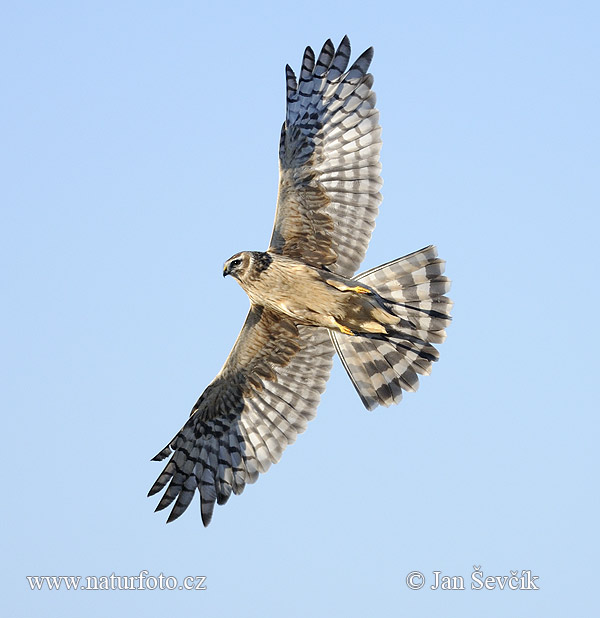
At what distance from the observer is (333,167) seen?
36.2 ft

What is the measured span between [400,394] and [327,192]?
7.34 ft

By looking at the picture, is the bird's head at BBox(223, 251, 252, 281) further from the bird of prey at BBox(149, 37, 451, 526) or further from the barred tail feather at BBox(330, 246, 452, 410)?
the barred tail feather at BBox(330, 246, 452, 410)

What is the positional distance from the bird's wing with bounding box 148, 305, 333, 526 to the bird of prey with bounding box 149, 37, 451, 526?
0.5 inches

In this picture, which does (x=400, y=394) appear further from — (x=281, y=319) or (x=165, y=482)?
(x=165, y=482)

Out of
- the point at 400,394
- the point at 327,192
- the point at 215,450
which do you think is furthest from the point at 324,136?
the point at 215,450

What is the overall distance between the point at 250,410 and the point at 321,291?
6.47 feet

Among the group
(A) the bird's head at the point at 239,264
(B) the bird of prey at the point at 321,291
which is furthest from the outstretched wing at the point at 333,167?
(A) the bird's head at the point at 239,264

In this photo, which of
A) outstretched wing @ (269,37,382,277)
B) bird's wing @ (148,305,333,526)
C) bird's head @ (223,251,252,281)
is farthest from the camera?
bird's wing @ (148,305,333,526)

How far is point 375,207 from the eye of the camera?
11078mm

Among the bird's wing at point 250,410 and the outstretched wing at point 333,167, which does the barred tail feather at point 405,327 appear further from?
the bird's wing at point 250,410

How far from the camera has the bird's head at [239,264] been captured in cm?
1073

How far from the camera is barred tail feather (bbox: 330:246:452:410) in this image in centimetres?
1103

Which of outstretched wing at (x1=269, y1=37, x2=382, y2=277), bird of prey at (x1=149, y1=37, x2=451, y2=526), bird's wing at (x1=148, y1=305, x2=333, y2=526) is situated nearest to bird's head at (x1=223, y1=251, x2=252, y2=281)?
bird of prey at (x1=149, y1=37, x2=451, y2=526)

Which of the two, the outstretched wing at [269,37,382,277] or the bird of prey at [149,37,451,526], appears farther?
the outstretched wing at [269,37,382,277]
